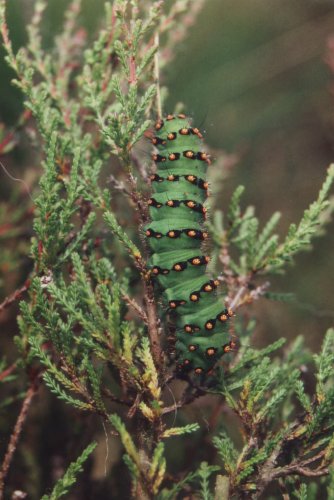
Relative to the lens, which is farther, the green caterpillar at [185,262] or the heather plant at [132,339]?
the green caterpillar at [185,262]

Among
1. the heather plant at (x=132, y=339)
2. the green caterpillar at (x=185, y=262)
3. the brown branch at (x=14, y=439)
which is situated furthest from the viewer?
the brown branch at (x=14, y=439)

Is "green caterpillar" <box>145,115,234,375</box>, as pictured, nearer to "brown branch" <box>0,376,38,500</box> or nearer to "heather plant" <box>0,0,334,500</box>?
"heather plant" <box>0,0,334,500</box>

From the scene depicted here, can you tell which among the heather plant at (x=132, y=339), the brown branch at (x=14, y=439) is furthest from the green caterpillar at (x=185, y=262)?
the brown branch at (x=14, y=439)

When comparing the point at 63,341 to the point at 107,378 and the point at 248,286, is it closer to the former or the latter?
the point at 248,286

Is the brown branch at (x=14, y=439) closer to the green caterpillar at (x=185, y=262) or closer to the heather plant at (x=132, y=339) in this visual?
the heather plant at (x=132, y=339)

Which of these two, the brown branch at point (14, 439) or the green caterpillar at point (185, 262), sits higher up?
the green caterpillar at point (185, 262)

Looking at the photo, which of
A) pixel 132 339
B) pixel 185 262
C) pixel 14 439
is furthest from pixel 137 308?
pixel 14 439

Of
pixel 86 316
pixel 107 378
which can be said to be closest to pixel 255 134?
pixel 107 378

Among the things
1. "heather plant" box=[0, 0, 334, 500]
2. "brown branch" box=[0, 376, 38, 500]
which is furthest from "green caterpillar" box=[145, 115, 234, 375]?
"brown branch" box=[0, 376, 38, 500]
